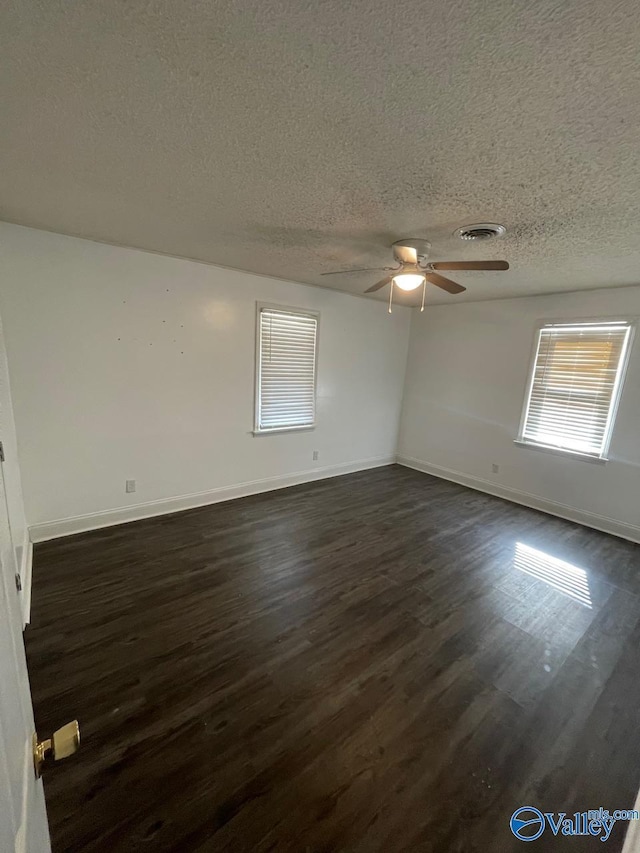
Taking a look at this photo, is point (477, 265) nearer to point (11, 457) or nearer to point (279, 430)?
point (279, 430)

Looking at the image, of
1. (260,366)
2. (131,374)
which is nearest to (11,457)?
(131,374)

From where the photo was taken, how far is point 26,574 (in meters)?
2.41

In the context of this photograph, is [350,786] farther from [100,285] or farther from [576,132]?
[100,285]

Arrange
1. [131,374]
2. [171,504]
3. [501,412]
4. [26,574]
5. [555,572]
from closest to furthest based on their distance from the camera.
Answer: [26,574]
[555,572]
[131,374]
[171,504]
[501,412]

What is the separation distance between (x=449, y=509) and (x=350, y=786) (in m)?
3.06

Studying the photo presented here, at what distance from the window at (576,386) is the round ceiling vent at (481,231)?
7.28 feet

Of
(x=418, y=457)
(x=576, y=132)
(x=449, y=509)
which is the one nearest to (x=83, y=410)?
(x=576, y=132)

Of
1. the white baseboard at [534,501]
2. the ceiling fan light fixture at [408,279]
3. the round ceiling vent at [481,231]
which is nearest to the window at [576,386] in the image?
the white baseboard at [534,501]

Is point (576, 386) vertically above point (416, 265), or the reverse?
point (416, 265)

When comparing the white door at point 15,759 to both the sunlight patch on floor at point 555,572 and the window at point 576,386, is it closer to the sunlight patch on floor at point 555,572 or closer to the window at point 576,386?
the sunlight patch on floor at point 555,572

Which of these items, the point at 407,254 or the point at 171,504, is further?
the point at 171,504

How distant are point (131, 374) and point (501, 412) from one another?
425 cm

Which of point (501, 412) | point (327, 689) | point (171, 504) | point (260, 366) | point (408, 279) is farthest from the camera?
point (501, 412)

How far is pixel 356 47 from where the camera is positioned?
40.3 inches
